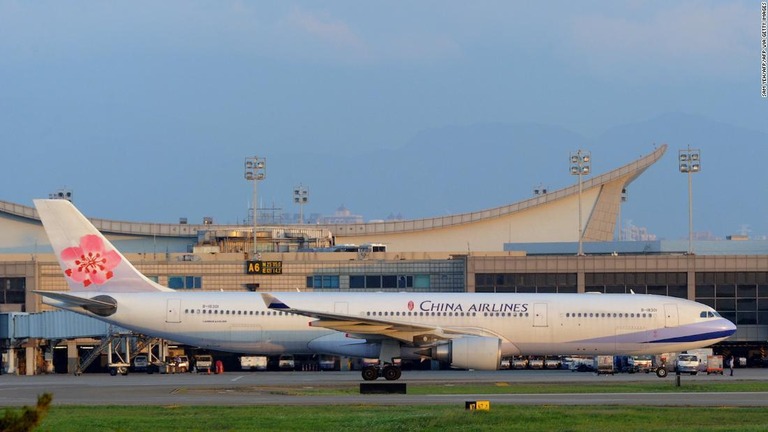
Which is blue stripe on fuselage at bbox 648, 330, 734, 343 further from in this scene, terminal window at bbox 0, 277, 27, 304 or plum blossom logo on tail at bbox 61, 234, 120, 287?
terminal window at bbox 0, 277, 27, 304

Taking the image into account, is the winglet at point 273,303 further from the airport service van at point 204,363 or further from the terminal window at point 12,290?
the terminal window at point 12,290

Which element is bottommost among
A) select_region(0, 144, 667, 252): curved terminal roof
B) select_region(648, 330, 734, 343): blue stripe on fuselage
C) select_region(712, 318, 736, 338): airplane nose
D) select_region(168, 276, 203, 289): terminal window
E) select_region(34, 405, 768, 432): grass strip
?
select_region(34, 405, 768, 432): grass strip

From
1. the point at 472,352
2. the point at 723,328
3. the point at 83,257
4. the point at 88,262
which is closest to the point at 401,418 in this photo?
the point at 472,352

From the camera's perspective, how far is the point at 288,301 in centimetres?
5209

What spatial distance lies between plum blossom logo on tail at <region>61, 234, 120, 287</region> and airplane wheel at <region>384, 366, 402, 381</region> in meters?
13.7

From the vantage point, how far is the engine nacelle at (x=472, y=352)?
4875 cm

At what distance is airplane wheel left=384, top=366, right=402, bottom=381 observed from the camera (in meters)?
49.8

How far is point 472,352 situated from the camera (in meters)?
48.7

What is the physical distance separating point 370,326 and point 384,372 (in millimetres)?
2471

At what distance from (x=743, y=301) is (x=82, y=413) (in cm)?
5081

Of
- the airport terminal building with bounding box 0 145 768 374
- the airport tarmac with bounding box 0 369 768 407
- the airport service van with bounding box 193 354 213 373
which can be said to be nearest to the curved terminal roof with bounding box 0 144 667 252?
the airport terminal building with bounding box 0 145 768 374

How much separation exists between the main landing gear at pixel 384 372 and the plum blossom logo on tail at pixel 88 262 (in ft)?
43.1

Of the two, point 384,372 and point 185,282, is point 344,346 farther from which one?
point 185,282

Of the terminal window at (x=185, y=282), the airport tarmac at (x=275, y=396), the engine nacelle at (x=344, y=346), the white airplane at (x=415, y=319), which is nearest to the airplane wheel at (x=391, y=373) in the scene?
the airport tarmac at (x=275, y=396)
